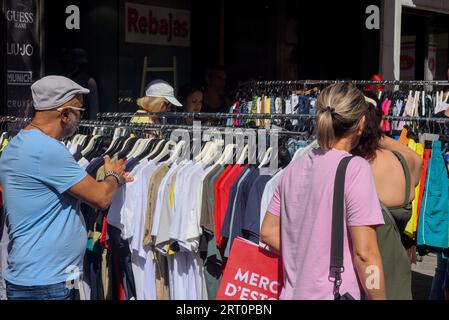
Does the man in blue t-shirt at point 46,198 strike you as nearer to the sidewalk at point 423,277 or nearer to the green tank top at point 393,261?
the green tank top at point 393,261

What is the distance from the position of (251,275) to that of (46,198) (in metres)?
1.10

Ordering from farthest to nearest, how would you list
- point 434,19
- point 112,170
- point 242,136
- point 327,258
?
point 434,19
point 242,136
point 112,170
point 327,258

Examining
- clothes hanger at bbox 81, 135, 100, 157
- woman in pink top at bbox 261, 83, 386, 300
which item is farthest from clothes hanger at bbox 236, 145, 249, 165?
woman in pink top at bbox 261, 83, 386, 300

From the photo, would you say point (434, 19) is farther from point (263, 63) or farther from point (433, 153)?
point (433, 153)

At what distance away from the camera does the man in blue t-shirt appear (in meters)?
3.38

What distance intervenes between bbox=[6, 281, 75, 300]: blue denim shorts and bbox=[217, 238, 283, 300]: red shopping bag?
2.73ft

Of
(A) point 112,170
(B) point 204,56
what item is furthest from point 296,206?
(B) point 204,56

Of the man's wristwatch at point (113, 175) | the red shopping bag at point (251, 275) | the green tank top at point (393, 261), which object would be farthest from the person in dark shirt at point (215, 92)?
the green tank top at point (393, 261)

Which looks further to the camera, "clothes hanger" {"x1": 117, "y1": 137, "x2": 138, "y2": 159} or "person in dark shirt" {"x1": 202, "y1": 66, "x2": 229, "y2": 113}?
"person in dark shirt" {"x1": 202, "y1": 66, "x2": 229, "y2": 113}

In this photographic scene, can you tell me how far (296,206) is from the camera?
2920mm

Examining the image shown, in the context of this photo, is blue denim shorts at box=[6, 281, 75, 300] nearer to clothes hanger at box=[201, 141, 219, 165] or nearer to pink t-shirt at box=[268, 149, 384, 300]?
pink t-shirt at box=[268, 149, 384, 300]

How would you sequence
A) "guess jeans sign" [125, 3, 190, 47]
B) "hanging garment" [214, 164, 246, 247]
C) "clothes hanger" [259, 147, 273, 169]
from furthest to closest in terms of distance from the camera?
"guess jeans sign" [125, 3, 190, 47] < "clothes hanger" [259, 147, 273, 169] < "hanging garment" [214, 164, 246, 247]

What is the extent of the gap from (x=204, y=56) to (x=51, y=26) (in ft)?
8.26

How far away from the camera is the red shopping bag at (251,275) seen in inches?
123
